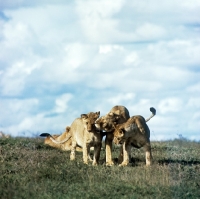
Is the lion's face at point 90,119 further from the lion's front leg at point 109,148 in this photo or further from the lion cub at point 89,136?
the lion's front leg at point 109,148

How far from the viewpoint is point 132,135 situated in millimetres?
14039

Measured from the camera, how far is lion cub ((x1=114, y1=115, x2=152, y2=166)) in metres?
14.0

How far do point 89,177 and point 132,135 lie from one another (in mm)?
2306

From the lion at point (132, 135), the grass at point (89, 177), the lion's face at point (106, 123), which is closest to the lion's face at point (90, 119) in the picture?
the lion's face at point (106, 123)

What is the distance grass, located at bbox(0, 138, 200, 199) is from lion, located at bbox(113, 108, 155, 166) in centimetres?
29

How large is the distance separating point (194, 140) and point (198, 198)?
10.0 metres

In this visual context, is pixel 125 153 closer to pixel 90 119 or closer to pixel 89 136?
pixel 89 136

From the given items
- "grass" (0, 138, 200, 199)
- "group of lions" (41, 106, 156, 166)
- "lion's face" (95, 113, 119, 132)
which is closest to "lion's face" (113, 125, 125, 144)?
"group of lions" (41, 106, 156, 166)

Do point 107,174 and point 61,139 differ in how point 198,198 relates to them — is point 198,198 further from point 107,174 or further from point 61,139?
point 61,139

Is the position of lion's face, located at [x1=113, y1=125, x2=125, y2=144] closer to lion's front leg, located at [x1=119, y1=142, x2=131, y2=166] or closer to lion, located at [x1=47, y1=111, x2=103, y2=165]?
lion's front leg, located at [x1=119, y1=142, x2=131, y2=166]

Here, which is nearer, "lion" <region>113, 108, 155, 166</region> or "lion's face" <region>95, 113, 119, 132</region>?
"lion" <region>113, 108, 155, 166</region>

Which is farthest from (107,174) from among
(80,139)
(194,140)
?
(194,140)

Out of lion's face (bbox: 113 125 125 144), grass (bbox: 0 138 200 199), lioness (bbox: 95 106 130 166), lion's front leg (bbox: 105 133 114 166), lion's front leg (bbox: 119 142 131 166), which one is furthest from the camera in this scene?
lion's front leg (bbox: 105 133 114 166)

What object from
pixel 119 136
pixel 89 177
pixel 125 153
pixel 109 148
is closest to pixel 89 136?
pixel 109 148
